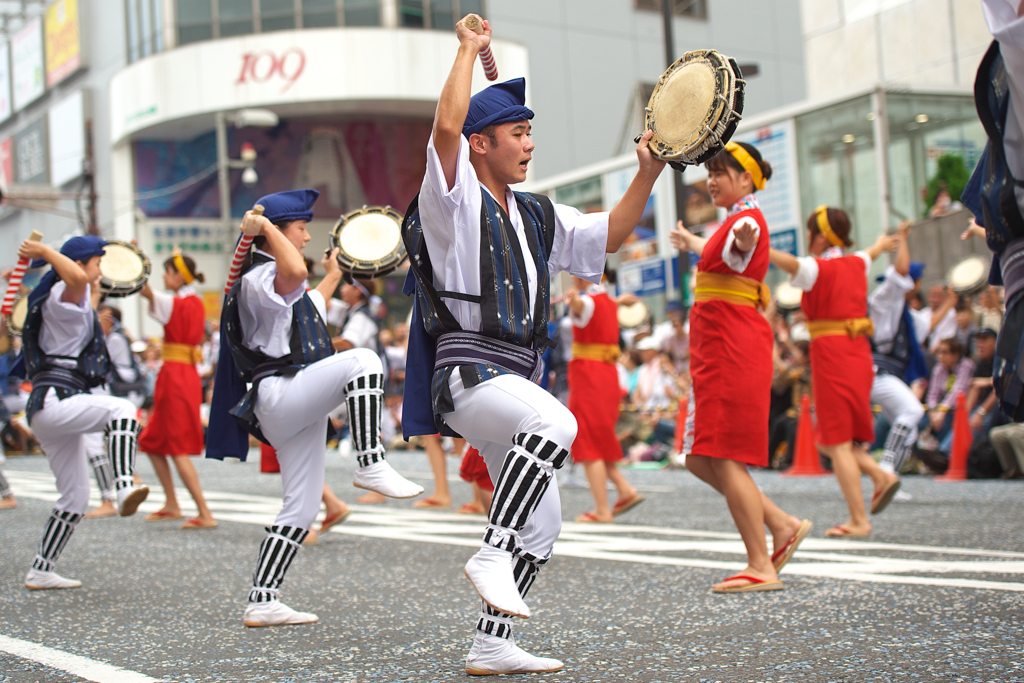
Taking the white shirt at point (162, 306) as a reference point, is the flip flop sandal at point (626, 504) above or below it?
below

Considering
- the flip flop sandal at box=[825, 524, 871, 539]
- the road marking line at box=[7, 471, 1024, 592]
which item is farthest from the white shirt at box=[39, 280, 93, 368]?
the flip flop sandal at box=[825, 524, 871, 539]

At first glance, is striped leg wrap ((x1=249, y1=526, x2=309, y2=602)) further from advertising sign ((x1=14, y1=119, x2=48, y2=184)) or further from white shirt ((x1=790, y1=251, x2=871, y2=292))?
advertising sign ((x1=14, y1=119, x2=48, y2=184))

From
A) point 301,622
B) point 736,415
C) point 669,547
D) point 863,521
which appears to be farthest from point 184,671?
point 863,521

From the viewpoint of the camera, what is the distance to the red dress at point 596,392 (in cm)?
833

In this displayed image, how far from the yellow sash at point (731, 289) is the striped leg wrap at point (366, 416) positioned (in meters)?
1.64

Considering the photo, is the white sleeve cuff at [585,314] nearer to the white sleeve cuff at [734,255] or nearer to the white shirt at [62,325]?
the white sleeve cuff at [734,255]

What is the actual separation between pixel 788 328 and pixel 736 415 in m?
9.30

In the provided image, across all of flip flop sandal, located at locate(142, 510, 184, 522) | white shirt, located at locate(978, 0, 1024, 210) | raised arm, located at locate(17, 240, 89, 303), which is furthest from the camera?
flip flop sandal, located at locate(142, 510, 184, 522)

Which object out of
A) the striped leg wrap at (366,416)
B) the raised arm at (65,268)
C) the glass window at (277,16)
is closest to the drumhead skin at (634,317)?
the raised arm at (65,268)

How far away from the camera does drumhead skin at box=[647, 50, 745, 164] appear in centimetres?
387

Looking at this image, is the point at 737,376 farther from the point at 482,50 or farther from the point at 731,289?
the point at 482,50

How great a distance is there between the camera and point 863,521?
6.82m

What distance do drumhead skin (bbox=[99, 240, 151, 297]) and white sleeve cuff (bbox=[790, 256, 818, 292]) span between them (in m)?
4.23

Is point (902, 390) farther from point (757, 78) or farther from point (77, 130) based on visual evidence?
point (77, 130)
